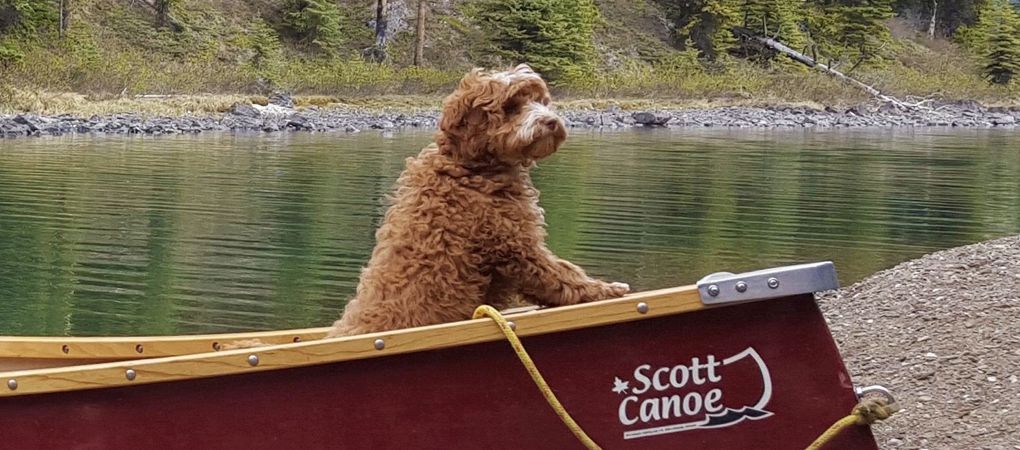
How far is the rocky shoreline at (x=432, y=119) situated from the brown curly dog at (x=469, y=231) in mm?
29529

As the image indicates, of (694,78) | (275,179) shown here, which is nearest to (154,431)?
(275,179)

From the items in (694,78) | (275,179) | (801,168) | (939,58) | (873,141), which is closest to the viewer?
(275,179)

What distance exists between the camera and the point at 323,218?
17.4 m

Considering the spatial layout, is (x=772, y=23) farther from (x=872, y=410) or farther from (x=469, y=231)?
(x=469, y=231)

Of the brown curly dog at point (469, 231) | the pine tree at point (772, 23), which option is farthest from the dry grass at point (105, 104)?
the brown curly dog at point (469, 231)

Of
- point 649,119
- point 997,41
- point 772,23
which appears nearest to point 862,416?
point 649,119

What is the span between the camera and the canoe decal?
462 centimetres

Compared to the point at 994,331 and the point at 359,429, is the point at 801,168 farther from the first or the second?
the point at 359,429

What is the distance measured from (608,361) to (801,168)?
76.1 ft

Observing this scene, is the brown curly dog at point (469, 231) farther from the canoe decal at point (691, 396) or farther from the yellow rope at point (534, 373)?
the canoe decal at point (691, 396)

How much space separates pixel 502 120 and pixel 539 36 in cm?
5089

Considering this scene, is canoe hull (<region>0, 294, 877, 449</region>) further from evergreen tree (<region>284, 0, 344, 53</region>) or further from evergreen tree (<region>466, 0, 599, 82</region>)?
evergreen tree (<region>284, 0, 344, 53</region>)

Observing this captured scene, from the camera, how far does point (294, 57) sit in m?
53.6

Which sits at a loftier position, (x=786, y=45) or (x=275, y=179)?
(x=786, y=45)
